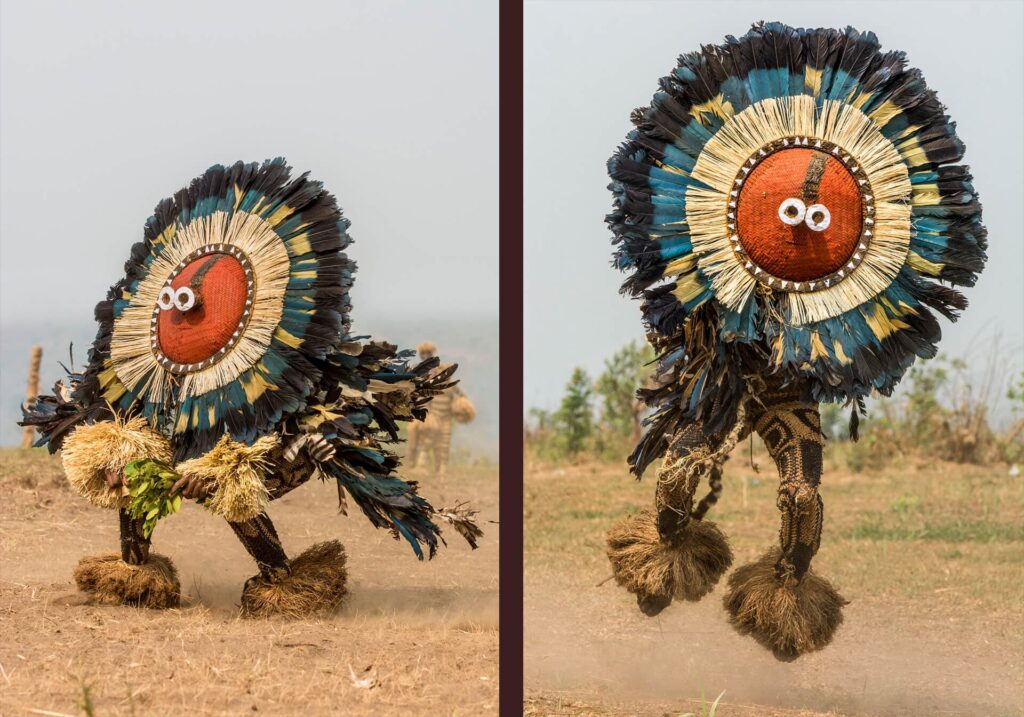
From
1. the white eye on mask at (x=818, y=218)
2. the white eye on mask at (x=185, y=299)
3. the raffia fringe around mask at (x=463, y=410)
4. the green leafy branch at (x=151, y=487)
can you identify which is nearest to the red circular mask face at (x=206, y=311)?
the white eye on mask at (x=185, y=299)

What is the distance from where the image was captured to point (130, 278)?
5660 millimetres

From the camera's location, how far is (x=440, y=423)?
875cm

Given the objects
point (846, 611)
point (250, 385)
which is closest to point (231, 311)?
point (250, 385)

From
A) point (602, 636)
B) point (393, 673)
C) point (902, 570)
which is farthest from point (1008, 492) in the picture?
point (393, 673)

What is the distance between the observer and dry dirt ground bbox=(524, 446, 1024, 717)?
5.48 m

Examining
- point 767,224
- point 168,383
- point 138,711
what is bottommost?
point 138,711

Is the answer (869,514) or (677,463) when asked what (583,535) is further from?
(677,463)

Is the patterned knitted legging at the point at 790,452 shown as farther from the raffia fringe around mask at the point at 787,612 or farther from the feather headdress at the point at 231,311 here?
the feather headdress at the point at 231,311

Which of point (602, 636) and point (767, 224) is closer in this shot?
point (767, 224)

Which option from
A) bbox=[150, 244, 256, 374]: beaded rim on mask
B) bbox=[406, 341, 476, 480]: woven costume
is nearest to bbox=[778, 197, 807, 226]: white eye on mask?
bbox=[150, 244, 256, 374]: beaded rim on mask

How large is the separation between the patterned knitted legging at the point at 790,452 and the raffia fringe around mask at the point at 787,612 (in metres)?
0.06

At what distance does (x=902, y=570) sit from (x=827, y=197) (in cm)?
329

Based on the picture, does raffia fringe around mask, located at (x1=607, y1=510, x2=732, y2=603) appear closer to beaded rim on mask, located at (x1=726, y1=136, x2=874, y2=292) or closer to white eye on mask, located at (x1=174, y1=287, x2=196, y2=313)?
beaded rim on mask, located at (x1=726, y1=136, x2=874, y2=292)

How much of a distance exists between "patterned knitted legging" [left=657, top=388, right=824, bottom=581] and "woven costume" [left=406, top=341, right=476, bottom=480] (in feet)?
12.8
